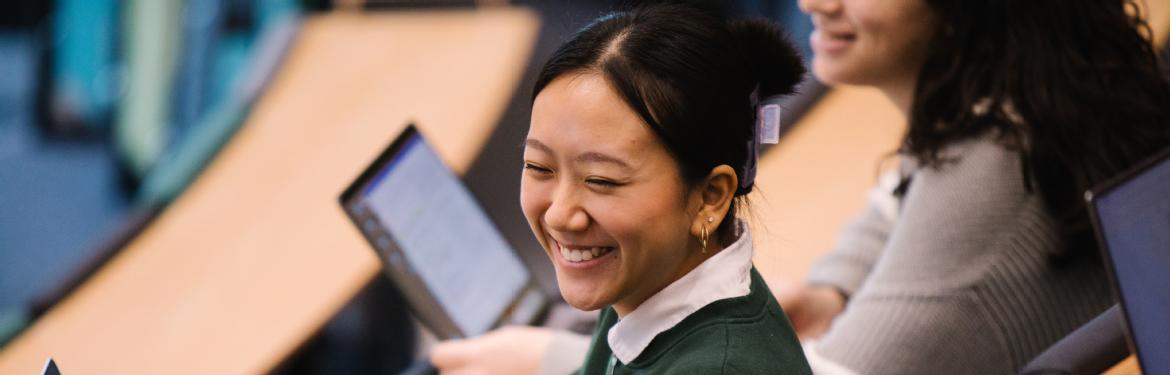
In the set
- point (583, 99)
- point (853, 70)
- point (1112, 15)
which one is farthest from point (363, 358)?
point (583, 99)

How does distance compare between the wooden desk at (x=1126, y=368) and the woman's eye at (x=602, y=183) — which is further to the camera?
the wooden desk at (x=1126, y=368)

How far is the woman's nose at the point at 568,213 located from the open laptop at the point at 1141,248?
385 mm

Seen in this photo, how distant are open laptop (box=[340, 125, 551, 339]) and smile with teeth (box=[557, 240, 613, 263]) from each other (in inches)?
19.3

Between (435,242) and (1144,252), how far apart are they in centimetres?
78

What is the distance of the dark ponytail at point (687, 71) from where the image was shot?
859 mm

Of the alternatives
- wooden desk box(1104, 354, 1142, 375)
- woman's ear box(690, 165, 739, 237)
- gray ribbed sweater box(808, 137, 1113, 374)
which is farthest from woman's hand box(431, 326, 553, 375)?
wooden desk box(1104, 354, 1142, 375)

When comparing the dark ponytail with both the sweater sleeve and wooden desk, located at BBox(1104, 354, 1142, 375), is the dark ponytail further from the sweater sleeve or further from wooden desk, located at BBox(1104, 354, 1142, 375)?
the sweater sleeve

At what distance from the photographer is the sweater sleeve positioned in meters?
1.72

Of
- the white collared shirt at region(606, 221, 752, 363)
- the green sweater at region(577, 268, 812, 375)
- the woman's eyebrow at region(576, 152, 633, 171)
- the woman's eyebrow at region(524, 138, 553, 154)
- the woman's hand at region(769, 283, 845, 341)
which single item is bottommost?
the woman's hand at region(769, 283, 845, 341)

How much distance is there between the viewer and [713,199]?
91 cm

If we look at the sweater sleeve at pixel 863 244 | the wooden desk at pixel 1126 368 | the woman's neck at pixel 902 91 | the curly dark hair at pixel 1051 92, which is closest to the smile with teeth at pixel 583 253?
the wooden desk at pixel 1126 368

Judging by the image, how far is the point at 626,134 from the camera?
0.86 m

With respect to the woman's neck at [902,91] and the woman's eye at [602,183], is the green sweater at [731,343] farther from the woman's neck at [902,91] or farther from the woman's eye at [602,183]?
the woman's neck at [902,91]

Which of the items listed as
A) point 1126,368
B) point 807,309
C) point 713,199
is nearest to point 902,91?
point 807,309
